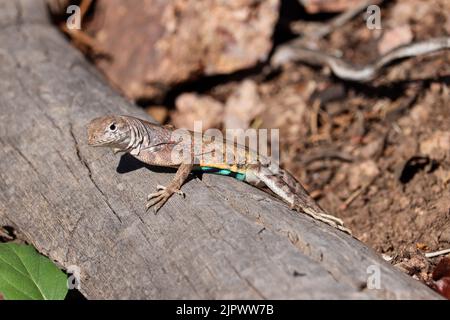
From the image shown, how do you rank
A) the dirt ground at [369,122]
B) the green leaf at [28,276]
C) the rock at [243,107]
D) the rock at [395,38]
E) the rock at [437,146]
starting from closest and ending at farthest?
the green leaf at [28,276]
the dirt ground at [369,122]
the rock at [437,146]
the rock at [395,38]
the rock at [243,107]

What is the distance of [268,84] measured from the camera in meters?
7.14

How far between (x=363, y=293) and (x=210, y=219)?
1.08 metres

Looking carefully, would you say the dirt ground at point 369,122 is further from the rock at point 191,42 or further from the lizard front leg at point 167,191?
the lizard front leg at point 167,191

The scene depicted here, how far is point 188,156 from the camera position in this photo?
4.11m

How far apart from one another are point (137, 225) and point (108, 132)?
30.0 inches

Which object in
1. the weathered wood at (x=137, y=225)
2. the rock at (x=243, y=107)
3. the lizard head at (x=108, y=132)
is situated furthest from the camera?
the rock at (x=243, y=107)

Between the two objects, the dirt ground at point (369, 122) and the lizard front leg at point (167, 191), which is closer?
the lizard front leg at point (167, 191)

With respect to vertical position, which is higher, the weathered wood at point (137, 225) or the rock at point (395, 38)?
the rock at point (395, 38)

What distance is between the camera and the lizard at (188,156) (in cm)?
397

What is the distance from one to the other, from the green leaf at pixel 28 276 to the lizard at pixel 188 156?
765 mm

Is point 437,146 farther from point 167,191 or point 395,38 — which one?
point 167,191

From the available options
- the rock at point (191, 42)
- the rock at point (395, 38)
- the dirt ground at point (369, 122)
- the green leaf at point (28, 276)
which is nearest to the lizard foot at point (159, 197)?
the green leaf at point (28, 276)

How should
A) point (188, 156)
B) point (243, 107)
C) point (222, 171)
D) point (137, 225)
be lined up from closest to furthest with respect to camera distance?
point (137, 225), point (188, 156), point (222, 171), point (243, 107)

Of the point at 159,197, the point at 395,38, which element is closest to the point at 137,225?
the point at 159,197
